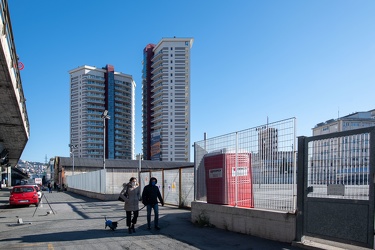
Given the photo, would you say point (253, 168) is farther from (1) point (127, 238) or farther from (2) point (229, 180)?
(1) point (127, 238)

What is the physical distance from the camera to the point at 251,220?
8.23 meters

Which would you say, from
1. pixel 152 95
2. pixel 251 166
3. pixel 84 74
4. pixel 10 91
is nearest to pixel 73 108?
pixel 84 74

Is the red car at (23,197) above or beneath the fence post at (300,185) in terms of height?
beneath

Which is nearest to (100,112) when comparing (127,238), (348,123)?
(348,123)

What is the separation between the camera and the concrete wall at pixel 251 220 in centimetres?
716

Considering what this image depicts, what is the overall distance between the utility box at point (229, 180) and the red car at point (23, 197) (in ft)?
51.5

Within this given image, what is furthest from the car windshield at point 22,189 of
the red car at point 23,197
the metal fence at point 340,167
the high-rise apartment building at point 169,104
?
the high-rise apartment building at point 169,104

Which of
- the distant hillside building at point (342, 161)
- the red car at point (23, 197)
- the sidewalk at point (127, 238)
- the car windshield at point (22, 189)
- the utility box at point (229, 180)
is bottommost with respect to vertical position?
the red car at point (23, 197)

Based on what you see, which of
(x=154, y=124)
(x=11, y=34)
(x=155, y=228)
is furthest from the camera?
(x=154, y=124)

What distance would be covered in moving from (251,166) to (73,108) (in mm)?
144715

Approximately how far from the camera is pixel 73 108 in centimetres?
14425

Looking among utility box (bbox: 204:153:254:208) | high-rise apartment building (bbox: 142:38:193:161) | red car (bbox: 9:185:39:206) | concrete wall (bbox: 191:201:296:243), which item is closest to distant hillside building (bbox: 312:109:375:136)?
concrete wall (bbox: 191:201:296:243)

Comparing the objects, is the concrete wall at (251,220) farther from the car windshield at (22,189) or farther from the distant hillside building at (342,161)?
the car windshield at (22,189)

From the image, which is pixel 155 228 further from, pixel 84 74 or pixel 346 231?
pixel 84 74
